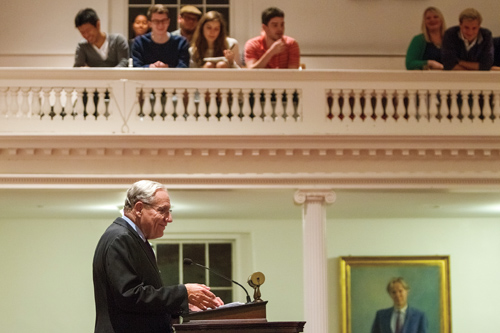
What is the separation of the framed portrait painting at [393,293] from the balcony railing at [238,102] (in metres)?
2.92

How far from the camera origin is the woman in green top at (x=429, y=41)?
9578mm

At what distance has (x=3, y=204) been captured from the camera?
1007 cm

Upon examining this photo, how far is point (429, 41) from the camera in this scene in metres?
9.62

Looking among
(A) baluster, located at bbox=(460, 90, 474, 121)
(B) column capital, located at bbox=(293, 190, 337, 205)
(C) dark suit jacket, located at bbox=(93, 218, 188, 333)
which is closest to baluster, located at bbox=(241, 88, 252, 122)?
(B) column capital, located at bbox=(293, 190, 337, 205)

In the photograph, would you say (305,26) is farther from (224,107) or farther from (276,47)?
(224,107)

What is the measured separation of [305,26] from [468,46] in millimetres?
3159

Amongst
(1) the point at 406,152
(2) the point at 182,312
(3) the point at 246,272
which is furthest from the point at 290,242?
(2) the point at 182,312

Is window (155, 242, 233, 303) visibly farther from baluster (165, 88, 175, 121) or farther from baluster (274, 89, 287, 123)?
baluster (274, 89, 287, 123)

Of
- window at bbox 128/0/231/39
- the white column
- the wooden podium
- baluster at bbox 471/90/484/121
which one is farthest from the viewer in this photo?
window at bbox 128/0/231/39

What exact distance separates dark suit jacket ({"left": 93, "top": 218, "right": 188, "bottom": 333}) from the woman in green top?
6546 mm

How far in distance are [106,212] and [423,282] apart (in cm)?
424

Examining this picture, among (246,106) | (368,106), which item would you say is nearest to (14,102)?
(246,106)

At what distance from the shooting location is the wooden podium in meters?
3.42

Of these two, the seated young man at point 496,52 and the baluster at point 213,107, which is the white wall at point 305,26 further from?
the baluster at point 213,107
